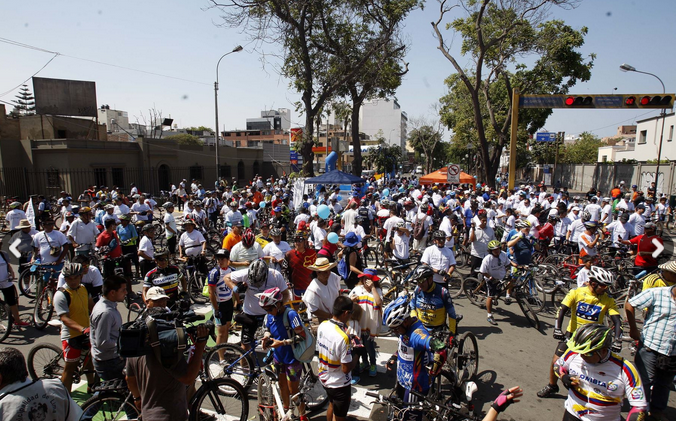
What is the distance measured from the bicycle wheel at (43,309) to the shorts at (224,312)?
3844 millimetres

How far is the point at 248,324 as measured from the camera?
521 centimetres

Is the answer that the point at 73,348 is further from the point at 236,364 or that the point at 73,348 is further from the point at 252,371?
the point at 252,371

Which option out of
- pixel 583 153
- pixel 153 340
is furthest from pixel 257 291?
pixel 583 153

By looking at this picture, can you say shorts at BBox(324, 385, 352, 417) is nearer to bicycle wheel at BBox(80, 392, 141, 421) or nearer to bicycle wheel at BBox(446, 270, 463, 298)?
bicycle wheel at BBox(80, 392, 141, 421)

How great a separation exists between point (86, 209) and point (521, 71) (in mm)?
31804

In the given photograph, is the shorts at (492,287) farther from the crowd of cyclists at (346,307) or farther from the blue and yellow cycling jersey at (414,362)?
the blue and yellow cycling jersey at (414,362)

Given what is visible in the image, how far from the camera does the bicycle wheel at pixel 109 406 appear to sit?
3916 millimetres

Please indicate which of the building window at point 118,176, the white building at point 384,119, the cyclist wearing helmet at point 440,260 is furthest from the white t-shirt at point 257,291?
the white building at point 384,119

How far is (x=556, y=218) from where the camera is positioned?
11.7m

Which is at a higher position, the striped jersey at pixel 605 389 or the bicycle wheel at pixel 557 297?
the striped jersey at pixel 605 389

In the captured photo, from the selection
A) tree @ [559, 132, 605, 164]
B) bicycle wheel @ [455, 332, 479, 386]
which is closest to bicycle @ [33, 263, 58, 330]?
bicycle wheel @ [455, 332, 479, 386]

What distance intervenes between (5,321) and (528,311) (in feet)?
31.7

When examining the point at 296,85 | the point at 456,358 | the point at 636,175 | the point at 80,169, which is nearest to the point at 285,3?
the point at 296,85

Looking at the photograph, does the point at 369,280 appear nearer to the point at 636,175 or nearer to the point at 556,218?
the point at 556,218
